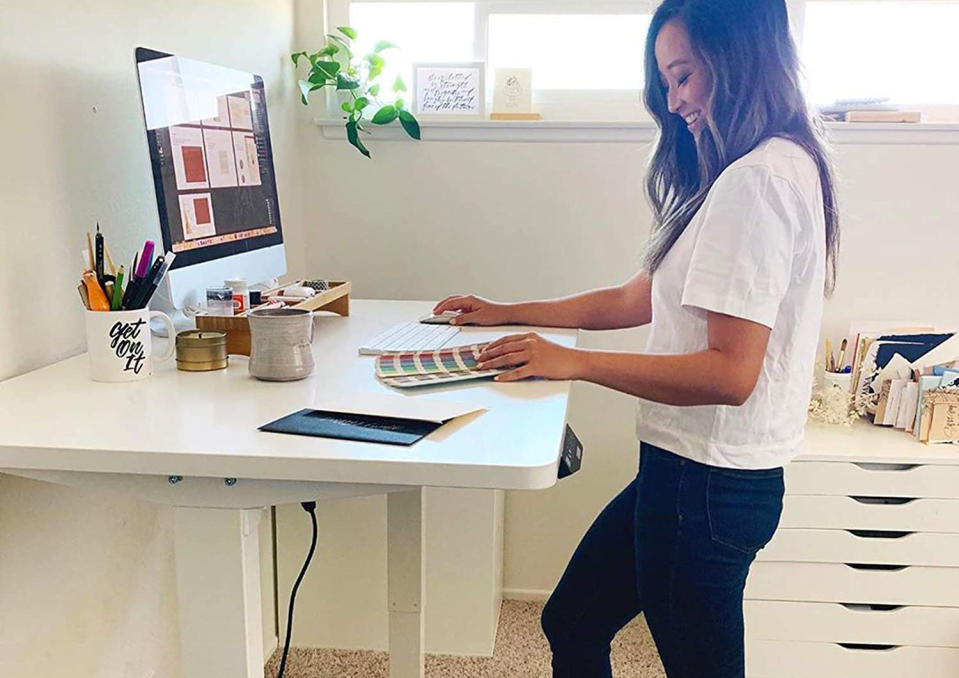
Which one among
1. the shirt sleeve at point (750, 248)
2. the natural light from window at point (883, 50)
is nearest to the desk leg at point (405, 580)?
the shirt sleeve at point (750, 248)

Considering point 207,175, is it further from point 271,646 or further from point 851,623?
point 851,623

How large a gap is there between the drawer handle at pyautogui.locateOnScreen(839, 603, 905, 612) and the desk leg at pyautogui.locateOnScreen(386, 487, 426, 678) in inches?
37.7

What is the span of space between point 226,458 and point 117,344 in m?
0.36

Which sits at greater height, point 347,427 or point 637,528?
point 347,427

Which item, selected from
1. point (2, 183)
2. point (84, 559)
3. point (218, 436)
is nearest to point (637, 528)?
point (218, 436)

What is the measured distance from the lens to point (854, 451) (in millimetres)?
1870

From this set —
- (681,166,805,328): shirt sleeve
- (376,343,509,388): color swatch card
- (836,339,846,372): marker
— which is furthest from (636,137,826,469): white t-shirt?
(836,339,846,372): marker

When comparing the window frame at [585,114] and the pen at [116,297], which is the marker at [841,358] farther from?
the pen at [116,297]

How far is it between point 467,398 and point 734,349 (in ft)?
1.07

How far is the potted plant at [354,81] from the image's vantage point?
2.11 m

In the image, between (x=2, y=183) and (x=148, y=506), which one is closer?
(x=2, y=183)

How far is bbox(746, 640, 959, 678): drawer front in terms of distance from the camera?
1.89 m

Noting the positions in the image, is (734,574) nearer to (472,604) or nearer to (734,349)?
(734,349)

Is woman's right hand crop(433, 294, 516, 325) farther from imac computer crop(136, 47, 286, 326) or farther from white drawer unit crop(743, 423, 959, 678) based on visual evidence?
white drawer unit crop(743, 423, 959, 678)
